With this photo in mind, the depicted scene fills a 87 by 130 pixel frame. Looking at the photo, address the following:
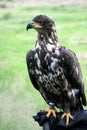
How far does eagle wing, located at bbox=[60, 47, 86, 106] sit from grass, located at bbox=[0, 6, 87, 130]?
121cm

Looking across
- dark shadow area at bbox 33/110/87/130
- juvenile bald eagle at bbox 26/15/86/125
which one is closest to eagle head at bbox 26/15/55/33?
juvenile bald eagle at bbox 26/15/86/125

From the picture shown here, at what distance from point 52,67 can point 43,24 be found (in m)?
0.36

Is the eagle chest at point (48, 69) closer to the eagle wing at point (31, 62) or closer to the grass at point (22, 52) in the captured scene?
the eagle wing at point (31, 62)

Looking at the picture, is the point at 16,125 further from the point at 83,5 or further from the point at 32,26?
the point at 83,5

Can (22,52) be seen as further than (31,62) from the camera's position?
Yes

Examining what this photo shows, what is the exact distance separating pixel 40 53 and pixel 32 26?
236 millimetres

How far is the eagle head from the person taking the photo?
6.11m

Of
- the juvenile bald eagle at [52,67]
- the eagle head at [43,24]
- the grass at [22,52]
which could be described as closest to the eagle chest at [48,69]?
the juvenile bald eagle at [52,67]

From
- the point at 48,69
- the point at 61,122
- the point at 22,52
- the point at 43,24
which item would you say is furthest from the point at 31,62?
the point at 22,52

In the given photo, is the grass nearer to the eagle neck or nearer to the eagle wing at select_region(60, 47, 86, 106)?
the eagle wing at select_region(60, 47, 86, 106)

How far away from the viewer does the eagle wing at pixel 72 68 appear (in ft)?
20.5

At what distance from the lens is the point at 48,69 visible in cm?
615

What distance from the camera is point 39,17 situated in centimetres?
617

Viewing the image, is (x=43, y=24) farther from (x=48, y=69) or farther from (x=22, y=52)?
(x=22, y=52)
